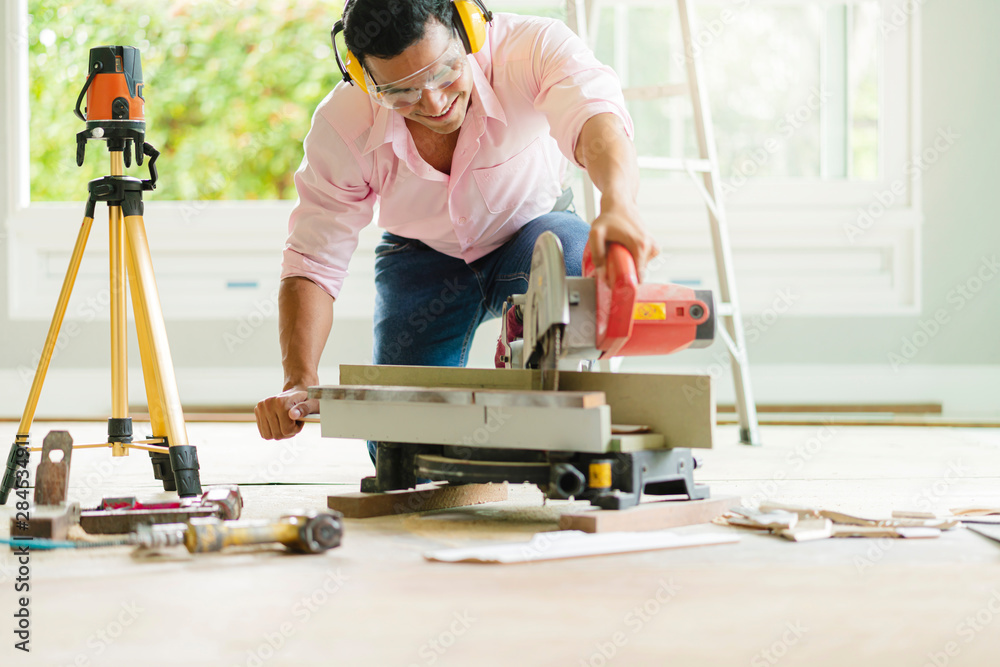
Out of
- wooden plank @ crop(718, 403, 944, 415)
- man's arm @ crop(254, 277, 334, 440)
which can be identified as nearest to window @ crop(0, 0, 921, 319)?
wooden plank @ crop(718, 403, 944, 415)

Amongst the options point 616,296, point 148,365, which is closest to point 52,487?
point 148,365

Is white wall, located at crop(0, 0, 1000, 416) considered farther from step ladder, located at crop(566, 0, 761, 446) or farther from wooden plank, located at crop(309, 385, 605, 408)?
wooden plank, located at crop(309, 385, 605, 408)

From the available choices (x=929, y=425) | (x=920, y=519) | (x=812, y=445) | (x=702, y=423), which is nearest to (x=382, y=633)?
(x=702, y=423)

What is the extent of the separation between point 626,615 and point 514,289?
125 centimetres

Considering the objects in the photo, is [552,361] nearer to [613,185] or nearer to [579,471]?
[579,471]

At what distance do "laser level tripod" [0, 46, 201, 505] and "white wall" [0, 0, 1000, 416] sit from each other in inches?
93.3

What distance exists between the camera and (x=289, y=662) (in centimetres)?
85

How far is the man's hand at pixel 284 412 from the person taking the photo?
1512 millimetres

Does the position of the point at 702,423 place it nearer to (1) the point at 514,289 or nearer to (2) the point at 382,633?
(2) the point at 382,633

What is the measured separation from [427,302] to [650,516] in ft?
3.74

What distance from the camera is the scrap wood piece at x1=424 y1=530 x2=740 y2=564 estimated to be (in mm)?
1118

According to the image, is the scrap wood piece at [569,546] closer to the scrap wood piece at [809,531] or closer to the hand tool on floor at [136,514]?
the scrap wood piece at [809,531]

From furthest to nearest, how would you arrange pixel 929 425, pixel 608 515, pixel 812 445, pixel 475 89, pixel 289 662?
pixel 929 425, pixel 812 445, pixel 475 89, pixel 608 515, pixel 289 662

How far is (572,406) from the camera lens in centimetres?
124
